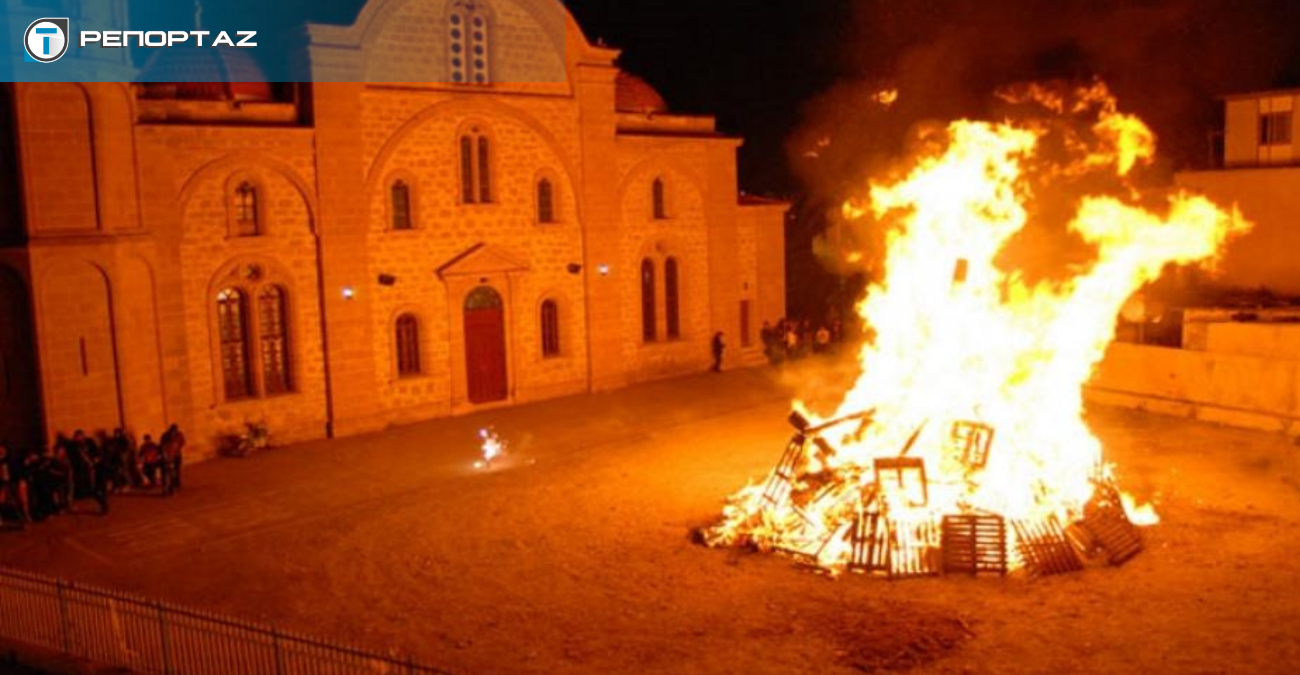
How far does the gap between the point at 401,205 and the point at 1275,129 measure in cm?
2498

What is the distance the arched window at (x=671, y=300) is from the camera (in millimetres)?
34406

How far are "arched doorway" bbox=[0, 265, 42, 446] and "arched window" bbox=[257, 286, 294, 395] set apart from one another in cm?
535

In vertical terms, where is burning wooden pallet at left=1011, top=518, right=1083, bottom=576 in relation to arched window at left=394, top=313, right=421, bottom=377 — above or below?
below

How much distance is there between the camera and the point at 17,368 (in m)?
21.6

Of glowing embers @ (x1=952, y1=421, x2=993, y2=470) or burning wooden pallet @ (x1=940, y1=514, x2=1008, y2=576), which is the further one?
glowing embers @ (x1=952, y1=421, x2=993, y2=470)

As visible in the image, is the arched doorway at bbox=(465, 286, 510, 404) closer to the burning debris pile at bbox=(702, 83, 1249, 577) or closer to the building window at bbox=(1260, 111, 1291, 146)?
the burning debris pile at bbox=(702, 83, 1249, 577)

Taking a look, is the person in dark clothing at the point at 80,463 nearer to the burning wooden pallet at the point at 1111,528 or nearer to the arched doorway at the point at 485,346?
the arched doorway at the point at 485,346

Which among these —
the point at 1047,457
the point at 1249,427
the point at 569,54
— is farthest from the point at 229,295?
the point at 1249,427

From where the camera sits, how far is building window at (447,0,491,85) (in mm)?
28469

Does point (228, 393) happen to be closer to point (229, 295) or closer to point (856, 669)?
point (229, 295)

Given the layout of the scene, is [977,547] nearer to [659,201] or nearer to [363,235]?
[363,235]

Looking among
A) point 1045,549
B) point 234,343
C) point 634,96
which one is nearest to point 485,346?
point 234,343

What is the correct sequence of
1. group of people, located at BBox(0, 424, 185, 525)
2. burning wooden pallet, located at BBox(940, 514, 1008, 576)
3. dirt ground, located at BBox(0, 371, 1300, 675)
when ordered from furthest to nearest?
group of people, located at BBox(0, 424, 185, 525) < burning wooden pallet, located at BBox(940, 514, 1008, 576) < dirt ground, located at BBox(0, 371, 1300, 675)

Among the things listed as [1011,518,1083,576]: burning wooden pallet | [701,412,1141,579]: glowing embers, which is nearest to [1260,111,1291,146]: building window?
[701,412,1141,579]: glowing embers
